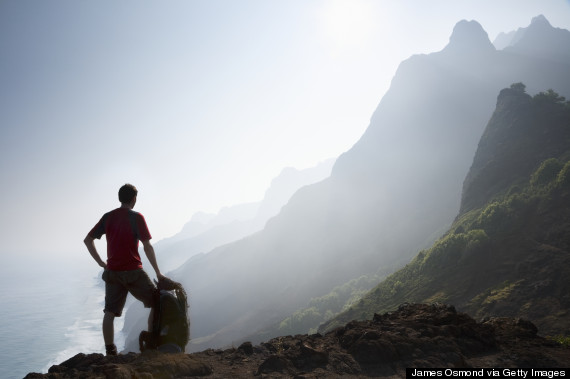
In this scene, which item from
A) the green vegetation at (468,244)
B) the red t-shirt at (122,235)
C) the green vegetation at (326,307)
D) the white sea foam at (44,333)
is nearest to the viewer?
the red t-shirt at (122,235)

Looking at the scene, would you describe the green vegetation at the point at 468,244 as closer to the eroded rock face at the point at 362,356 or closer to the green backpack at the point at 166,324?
the eroded rock face at the point at 362,356

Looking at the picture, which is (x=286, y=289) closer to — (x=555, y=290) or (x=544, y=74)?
(x=555, y=290)

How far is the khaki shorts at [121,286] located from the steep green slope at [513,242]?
18502mm

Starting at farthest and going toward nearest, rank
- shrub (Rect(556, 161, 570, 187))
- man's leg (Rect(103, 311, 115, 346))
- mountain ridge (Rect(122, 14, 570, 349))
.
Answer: mountain ridge (Rect(122, 14, 570, 349)) → shrub (Rect(556, 161, 570, 187)) → man's leg (Rect(103, 311, 115, 346))

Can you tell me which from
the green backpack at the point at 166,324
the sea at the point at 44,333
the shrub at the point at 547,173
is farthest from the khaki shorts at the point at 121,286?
the sea at the point at 44,333

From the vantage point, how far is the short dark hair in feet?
15.8

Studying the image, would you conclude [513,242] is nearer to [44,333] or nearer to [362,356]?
[362,356]

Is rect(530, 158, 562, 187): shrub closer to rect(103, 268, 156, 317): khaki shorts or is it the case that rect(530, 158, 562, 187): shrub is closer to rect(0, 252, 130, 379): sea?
rect(103, 268, 156, 317): khaki shorts

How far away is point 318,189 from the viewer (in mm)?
148250

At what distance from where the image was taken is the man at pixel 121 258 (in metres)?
4.52

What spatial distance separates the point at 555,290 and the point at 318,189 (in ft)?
429

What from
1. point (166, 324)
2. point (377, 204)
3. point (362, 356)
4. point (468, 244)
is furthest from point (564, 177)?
point (377, 204)

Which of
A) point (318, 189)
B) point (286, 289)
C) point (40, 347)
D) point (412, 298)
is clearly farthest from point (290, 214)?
point (412, 298)

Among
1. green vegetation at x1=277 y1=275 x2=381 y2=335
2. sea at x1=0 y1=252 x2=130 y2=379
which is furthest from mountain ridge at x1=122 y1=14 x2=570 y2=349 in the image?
sea at x1=0 y1=252 x2=130 y2=379
